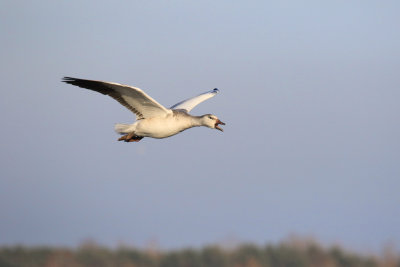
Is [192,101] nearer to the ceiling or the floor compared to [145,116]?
nearer to the ceiling

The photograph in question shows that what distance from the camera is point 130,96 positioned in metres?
17.0

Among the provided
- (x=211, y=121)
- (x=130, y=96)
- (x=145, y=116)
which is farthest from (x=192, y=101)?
(x=130, y=96)

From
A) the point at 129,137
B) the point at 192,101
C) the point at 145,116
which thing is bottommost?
the point at 129,137

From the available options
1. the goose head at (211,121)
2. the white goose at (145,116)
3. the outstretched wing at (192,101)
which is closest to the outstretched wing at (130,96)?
the white goose at (145,116)

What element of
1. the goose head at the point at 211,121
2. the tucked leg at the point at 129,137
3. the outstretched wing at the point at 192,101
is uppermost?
the outstretched wing at the point at 192,101

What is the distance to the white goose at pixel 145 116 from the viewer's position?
16.7 meters

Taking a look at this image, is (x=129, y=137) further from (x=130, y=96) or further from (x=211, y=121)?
(x=211, y=121)

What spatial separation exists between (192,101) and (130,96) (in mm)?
3365

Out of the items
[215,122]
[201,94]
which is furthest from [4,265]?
[215,122]

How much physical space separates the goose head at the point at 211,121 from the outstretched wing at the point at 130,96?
913 mm

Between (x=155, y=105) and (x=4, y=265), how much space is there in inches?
747

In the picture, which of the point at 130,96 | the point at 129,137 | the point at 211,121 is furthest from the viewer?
the point at 211,121

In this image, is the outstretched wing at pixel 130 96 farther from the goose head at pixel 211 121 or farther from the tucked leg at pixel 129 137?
the goose head at pixel 211 121

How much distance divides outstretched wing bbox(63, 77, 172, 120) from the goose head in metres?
0.91
